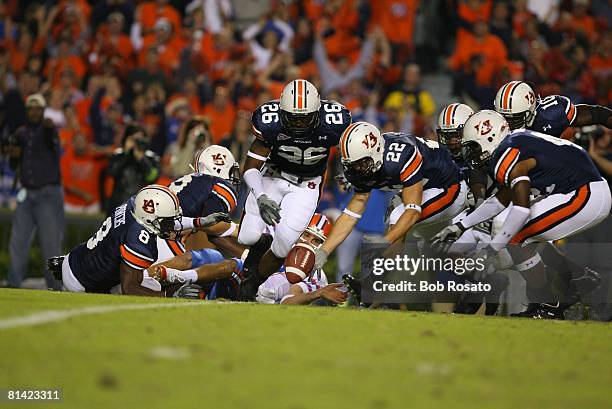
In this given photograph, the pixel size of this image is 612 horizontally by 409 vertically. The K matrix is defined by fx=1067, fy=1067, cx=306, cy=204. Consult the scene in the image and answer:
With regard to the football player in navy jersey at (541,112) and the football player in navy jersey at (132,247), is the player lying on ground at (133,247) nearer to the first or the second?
the football player in navy jersey at (132,247)

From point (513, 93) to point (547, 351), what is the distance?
12.6ft

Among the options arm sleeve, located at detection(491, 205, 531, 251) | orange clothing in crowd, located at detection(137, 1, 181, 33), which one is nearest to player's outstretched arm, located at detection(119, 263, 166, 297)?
arm sleeve, located at detection(491, 205, 531, 251)

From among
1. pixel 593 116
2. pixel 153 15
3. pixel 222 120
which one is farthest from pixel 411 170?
pixel 153 15

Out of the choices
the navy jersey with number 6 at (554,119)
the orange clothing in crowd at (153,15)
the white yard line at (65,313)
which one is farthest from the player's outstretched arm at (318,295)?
the orange clothing in crowd at (153,15)

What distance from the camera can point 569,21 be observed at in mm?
14930

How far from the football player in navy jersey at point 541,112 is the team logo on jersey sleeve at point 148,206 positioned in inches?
121

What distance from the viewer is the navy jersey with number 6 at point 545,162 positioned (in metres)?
7.98

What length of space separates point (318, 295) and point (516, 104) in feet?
7.86

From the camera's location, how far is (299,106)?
338 inches

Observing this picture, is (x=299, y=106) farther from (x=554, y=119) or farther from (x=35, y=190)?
(x=35, y=190)

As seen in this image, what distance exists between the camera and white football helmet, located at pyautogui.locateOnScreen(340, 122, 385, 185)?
8.38 meters

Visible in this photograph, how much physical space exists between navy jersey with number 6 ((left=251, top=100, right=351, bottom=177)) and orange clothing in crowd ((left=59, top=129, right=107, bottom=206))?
671 centimetres

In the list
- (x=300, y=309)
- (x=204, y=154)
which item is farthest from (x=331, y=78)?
(x=300, y=309)

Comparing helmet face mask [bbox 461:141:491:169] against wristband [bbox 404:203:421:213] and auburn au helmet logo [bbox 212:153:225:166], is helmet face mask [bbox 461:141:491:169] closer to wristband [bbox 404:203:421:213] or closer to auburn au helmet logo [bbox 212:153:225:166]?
wristband [bbox 404:203:421:213]
